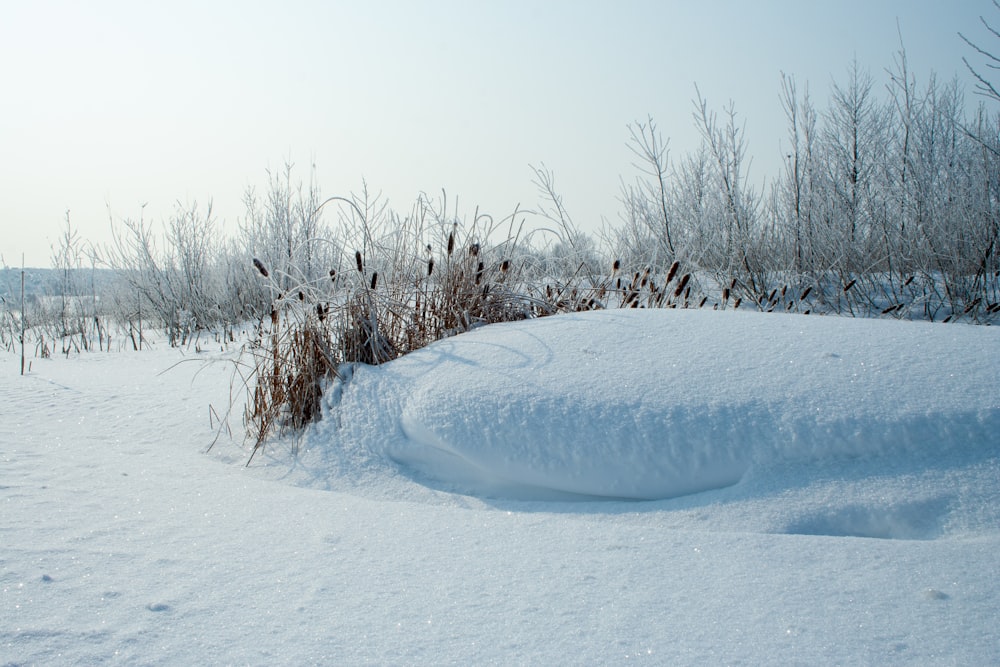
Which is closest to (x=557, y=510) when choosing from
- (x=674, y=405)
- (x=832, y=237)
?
(x=674, y=405)

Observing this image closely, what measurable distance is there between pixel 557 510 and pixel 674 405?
0.43m

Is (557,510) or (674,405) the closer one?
(557,510)

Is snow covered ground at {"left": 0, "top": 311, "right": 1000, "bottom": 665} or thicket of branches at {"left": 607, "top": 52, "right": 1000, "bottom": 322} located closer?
snow covered ground at {"left": 0, "top": 311, "right": 1000, "bottom": 665}

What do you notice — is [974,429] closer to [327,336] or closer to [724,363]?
[724,363]

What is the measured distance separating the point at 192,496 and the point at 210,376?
1.64 meters

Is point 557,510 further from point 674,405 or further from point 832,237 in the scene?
point 832,237

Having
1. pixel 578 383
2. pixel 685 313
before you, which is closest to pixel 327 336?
pixel 578 383

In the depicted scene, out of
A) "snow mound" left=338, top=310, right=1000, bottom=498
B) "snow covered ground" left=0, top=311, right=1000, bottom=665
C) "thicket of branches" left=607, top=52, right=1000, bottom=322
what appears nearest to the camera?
"snow covered ground" left=0, top=311, right=1000, bottom=665

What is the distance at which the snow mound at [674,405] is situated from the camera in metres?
1.62

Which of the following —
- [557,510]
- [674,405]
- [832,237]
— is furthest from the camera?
[832,237]

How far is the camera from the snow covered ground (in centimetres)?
94

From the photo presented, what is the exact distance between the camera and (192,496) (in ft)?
5.11

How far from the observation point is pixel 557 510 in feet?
5.31

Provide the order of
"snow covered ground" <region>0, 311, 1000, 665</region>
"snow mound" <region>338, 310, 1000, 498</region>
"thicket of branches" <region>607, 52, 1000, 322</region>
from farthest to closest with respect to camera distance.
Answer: "thicket of branches" <region>607, 52, 1000, 322</region>, "snow mound" <region>338, 310, 1000, 498</region>, "snow covered ground" <region>0, 311, 1000, 665</region>
